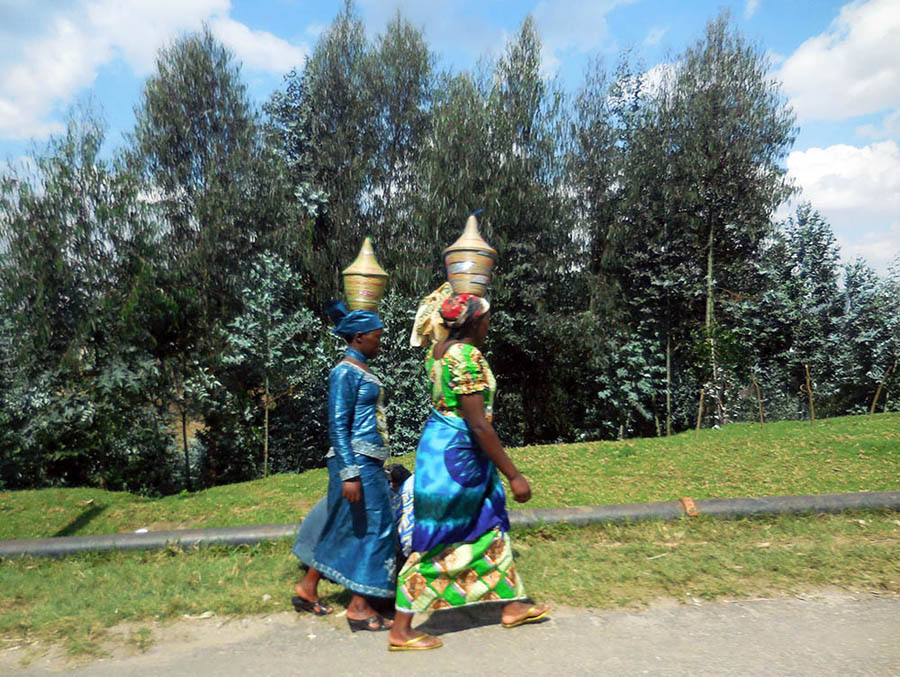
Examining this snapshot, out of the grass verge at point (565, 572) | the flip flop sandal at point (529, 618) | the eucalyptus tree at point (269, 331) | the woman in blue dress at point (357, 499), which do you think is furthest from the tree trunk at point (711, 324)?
the woman in blue dress at point (357, 499)

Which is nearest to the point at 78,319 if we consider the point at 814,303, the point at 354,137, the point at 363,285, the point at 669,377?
the point at 354,137

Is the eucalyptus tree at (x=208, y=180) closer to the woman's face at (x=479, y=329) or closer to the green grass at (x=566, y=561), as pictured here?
the green grass at (x=566, y=561)

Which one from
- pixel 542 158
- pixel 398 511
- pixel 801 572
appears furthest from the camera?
pixel 542 158

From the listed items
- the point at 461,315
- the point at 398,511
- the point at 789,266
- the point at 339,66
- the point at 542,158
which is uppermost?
the point at 339,66

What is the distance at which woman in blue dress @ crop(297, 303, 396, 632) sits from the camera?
400cm

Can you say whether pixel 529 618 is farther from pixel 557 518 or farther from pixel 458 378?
pixel 557 518

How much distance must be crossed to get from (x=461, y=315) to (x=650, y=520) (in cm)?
298

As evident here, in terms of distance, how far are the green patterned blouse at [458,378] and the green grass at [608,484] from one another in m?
3.31

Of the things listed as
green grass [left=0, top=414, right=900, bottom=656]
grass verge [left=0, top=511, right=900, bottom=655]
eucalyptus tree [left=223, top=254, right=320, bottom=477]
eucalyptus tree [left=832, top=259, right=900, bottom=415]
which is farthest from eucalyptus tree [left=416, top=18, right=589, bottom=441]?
grass verge [left=0, top=511, right=900, bottom=655]

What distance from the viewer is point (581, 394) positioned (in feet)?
71.5

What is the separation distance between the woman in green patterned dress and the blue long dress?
34 cm

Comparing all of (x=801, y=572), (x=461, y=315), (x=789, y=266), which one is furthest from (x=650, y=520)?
(x=789, y=266)

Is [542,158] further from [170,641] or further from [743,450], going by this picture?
[170,641]

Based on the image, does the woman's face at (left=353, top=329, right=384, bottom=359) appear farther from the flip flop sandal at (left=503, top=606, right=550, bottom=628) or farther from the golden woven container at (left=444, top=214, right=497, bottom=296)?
the flip flop sandal at (left=503, top=606, right=550, bottom=628)
